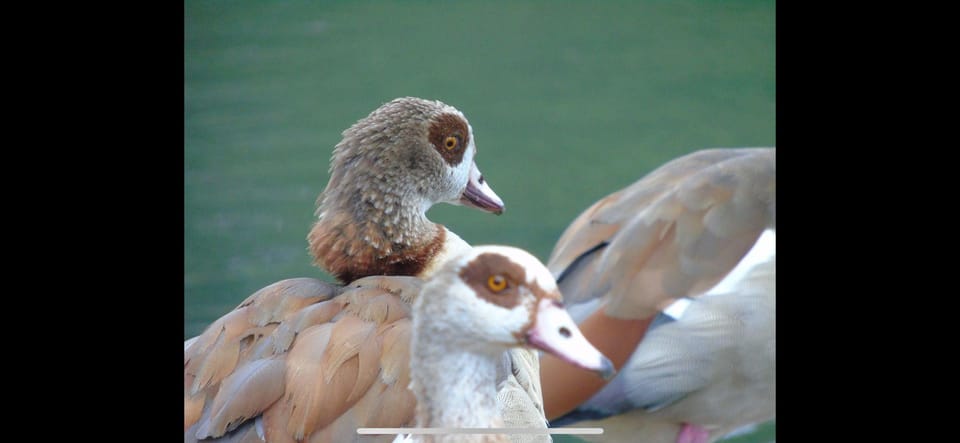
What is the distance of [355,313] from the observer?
166 centimetres

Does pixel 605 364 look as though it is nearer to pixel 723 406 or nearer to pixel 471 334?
pixel 471 334

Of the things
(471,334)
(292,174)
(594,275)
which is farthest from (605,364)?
(292,174)

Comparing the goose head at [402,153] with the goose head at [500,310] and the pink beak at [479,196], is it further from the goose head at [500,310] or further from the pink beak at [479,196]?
the goose head at [500,310]

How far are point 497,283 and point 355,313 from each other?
12.0 inches

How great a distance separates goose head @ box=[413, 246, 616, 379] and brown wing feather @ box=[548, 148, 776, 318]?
33 cm

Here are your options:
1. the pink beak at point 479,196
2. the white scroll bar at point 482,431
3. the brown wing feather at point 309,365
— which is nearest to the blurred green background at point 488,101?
the pink beak at point 479,196

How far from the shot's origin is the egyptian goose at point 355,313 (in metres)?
1.59

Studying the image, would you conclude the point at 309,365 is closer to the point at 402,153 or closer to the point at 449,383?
the point at 449,383

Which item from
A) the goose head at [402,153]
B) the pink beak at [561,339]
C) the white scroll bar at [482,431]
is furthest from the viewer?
the goose head at [402,153]

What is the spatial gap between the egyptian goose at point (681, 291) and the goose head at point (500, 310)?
11.9 inches

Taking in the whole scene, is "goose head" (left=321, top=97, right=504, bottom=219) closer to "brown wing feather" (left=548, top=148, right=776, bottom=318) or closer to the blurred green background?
the blurred green background

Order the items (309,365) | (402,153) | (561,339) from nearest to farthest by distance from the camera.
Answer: (561,339) < (309,365) < (402,153)

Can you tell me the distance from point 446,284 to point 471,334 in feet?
0.24

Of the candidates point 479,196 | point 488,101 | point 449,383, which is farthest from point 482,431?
point 488,101
